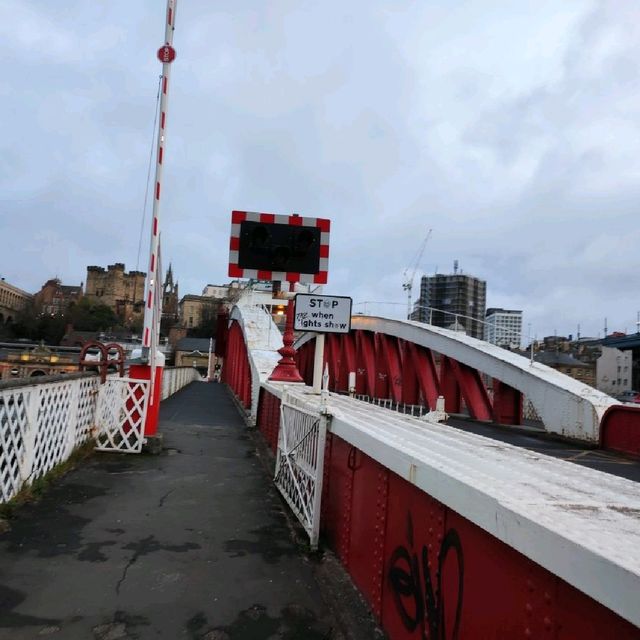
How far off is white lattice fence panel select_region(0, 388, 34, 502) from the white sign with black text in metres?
3.42

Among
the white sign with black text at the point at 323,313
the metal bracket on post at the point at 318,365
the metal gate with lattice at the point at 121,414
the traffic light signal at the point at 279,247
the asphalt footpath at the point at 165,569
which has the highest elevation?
the traffic light signal at the point at 279,247

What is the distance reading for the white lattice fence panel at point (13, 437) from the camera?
572 cm

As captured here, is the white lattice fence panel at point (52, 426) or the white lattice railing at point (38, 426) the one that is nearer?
the white lattice railing at point (38, 426)

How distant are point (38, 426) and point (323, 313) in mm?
3914

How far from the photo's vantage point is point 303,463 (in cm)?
567

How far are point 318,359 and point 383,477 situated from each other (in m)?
3.77

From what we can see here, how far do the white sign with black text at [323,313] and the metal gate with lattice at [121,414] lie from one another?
4543 mm

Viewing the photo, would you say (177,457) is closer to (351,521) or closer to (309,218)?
(309,218)

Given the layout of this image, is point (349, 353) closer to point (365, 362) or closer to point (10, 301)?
point (365, 362)

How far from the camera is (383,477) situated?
11.8 feet

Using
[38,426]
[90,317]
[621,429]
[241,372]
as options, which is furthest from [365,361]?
[90,317]

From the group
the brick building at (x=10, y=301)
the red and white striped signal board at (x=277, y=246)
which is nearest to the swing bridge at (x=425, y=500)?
the red and white striped signal board at (x=277, y=246)

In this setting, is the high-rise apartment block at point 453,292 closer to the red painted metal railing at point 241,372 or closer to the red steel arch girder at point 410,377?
the red painted metal railing at point 241,372

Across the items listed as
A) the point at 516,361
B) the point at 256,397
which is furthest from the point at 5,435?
the point at 516,361
